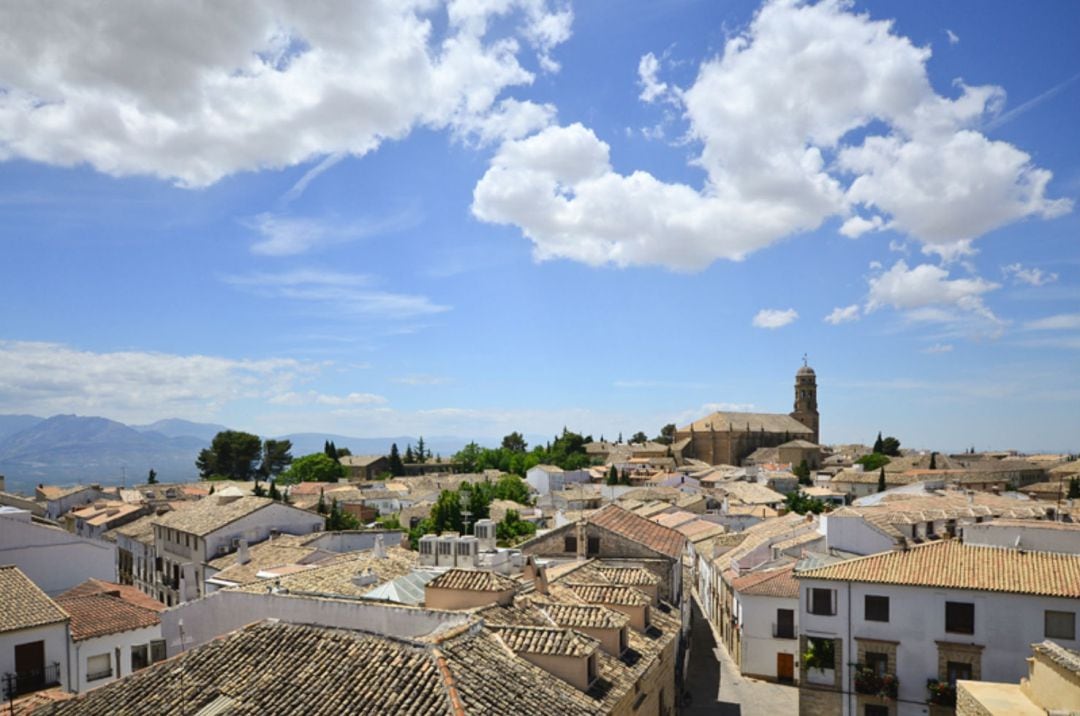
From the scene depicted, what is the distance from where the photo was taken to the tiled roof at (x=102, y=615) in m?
22.2

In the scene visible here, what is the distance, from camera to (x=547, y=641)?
1551 centimetres

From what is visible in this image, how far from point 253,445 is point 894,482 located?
99471 mm

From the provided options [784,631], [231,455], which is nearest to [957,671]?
[784,631]

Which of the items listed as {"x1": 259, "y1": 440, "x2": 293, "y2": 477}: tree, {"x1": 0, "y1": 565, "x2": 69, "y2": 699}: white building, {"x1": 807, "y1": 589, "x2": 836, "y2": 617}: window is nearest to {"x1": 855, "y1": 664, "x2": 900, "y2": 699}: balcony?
{"x1": 807, "y1": 589, "x2": 836, "y2": 617}: window

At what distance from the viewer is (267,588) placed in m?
20.7

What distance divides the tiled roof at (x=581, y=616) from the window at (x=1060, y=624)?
45.2 feet

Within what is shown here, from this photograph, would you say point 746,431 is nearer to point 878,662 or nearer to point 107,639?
point 878,662

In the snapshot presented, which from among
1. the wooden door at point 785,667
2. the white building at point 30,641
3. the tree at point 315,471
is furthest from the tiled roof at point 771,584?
the tree at point 315,471

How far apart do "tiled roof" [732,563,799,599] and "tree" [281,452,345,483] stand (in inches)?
3811

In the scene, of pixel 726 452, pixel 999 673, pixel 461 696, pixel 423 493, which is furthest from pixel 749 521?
pixel 726 452

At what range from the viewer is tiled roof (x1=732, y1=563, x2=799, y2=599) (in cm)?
3247

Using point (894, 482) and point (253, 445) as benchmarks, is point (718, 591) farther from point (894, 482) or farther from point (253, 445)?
point (253, 445)

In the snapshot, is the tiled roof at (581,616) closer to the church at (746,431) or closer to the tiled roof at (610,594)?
the tiled roof at (610,594)

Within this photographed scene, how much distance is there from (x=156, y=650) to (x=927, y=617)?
24639mm
